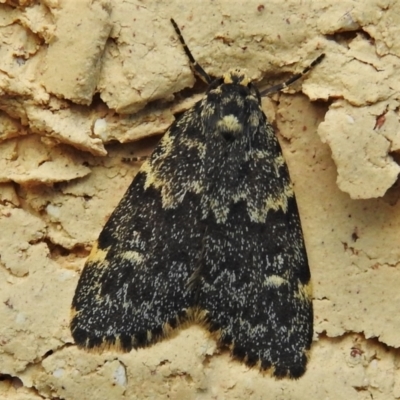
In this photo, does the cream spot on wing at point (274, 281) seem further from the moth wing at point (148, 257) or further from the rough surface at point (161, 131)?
the moth wing at point (148, 257)

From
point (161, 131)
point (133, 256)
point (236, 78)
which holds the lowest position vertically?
point (133, 256)

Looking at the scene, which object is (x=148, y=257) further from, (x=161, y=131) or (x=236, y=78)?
(x=236, y=78)

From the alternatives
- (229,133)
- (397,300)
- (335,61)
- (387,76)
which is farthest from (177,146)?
(397,300)

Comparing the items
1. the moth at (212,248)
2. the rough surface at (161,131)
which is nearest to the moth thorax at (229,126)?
the moth at (212,248)

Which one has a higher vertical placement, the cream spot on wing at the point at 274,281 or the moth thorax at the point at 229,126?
the moth thorax at the point at 229,126

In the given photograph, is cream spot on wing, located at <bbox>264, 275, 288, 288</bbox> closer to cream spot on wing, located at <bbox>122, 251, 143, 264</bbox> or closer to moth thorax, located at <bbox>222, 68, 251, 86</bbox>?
cream spot on wing, located at <bbox>122, 251, 143, 264</bbox>

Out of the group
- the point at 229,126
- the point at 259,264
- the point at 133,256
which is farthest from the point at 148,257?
the point at 229,126

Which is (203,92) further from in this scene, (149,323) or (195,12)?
(149,323)
